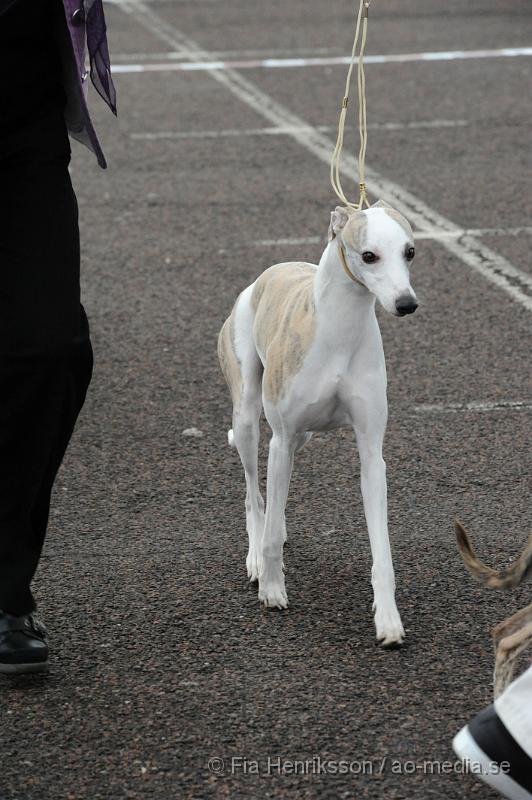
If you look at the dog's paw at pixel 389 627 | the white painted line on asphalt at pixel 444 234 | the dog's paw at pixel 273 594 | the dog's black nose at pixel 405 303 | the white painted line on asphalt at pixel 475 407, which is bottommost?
the white painted line on asphalt at pixel 444 234

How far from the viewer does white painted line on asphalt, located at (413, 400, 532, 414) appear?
19.3ft

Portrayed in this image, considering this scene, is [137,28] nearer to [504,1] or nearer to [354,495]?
[504,1]

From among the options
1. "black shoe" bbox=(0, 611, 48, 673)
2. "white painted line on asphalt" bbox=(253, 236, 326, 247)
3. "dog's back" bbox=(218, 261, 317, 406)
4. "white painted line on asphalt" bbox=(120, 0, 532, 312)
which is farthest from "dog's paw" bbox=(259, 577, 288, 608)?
"white painted line on asphalt" bbox=(253, 236, 326, 247)

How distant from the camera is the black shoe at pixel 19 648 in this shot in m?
3.80

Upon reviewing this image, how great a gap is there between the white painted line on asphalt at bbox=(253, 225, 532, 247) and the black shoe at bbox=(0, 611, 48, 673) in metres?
4.89

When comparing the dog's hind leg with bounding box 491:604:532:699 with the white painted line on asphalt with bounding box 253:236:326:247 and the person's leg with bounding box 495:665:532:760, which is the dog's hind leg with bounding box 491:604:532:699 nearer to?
the person's leg with bounding box 495:665:532:760

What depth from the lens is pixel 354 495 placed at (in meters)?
5.06

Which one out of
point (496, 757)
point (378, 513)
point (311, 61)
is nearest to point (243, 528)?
point (378, 513)

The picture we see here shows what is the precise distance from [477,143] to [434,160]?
741mm

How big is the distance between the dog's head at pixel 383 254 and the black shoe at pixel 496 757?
3.78 feet

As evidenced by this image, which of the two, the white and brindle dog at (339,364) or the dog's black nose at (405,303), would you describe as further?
the white and brindle dog at (339,364)

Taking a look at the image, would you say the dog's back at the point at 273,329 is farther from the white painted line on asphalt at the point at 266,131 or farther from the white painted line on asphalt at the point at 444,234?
the white painted line on asphalt at the point at 266,131

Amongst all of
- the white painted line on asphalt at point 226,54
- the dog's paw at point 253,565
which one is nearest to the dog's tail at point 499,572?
the dog's paw at point 253,565

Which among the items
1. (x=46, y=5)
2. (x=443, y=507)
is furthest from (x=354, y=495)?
(x=46, y=5)
